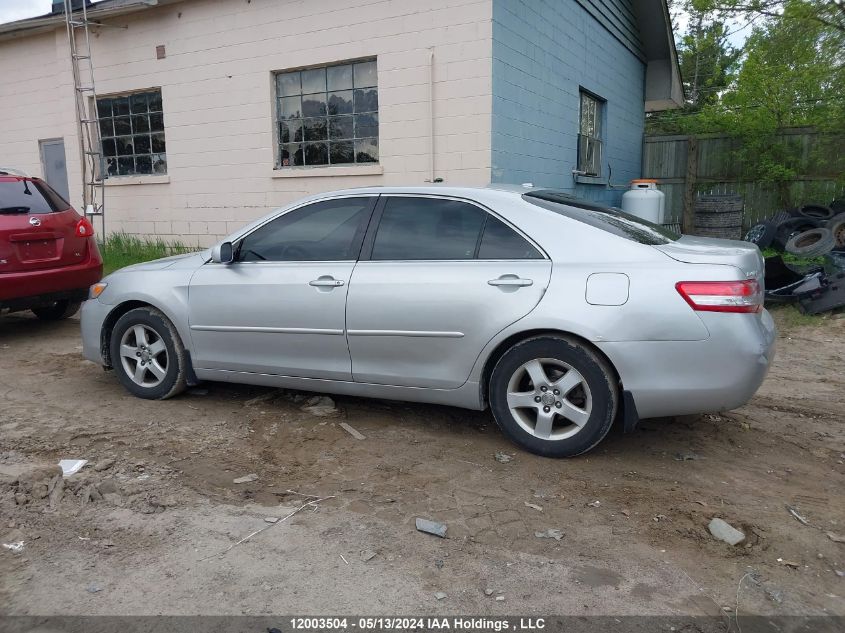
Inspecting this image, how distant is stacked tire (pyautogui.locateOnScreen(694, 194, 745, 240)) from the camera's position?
1241cm

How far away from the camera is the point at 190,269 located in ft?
16.1

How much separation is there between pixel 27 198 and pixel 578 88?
831 cm

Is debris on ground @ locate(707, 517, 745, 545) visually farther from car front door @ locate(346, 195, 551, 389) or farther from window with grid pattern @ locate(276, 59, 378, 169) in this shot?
window with grid pattern @ locate(276, 59, 378, 169)

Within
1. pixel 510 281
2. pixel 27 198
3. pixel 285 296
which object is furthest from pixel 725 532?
pixel 27 198

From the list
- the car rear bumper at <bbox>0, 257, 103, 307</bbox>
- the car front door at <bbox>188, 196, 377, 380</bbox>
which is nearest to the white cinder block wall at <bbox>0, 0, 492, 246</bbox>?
the car rear bumper at <bbox>0, 257, 103, 307</bbox>

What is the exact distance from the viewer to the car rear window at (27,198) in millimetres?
6694

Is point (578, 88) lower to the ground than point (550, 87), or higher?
higher

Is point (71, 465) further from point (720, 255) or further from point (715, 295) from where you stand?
point (720, 255)

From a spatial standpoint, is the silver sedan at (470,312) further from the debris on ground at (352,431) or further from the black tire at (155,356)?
the debris on ground at (352,431)

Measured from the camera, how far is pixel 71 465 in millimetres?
3898

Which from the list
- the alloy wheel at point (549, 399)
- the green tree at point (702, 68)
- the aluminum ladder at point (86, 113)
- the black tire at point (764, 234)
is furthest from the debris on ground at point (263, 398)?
the green tree at point (702, 68)

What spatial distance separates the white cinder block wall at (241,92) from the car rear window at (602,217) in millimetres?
3517

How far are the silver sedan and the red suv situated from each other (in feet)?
6.77

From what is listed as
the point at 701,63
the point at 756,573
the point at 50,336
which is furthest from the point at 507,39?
the point at 701,63
